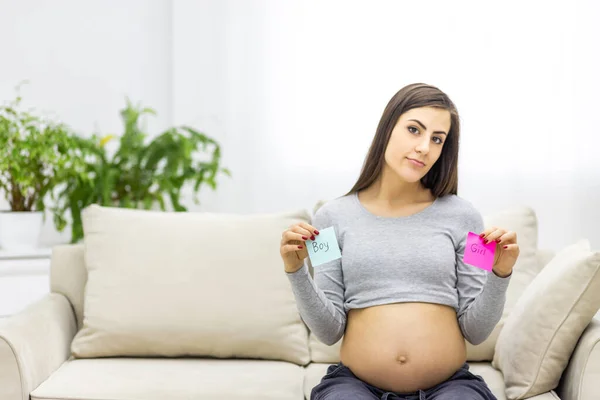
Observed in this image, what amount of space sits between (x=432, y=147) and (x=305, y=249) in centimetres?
39

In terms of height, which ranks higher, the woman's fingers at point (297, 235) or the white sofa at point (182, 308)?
the woman's fingers at point (297, 235)

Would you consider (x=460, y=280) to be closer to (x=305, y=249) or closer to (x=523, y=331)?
(x=523, y=331)

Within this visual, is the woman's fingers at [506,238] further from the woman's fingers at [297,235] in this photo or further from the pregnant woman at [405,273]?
the woman's fingers at [297,235]

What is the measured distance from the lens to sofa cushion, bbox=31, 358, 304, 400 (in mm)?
1772

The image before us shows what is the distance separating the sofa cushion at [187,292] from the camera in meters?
2.06

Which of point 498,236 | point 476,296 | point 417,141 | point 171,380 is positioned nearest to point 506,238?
point 498,236

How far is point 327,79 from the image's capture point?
125 inches

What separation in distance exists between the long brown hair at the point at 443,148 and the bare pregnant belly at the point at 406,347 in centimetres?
33

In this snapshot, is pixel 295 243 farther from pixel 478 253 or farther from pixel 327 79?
pixel 327 79

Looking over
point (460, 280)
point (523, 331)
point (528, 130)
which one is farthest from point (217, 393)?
point (528, 130)

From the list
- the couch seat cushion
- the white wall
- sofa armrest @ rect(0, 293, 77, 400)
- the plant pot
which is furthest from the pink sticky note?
the plant pot

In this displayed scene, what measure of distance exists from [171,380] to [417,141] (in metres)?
0.88

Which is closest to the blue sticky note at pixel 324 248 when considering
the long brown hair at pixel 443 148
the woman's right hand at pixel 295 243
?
the woman's right hand at pixel 295 243

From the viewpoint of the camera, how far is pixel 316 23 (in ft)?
10.5
